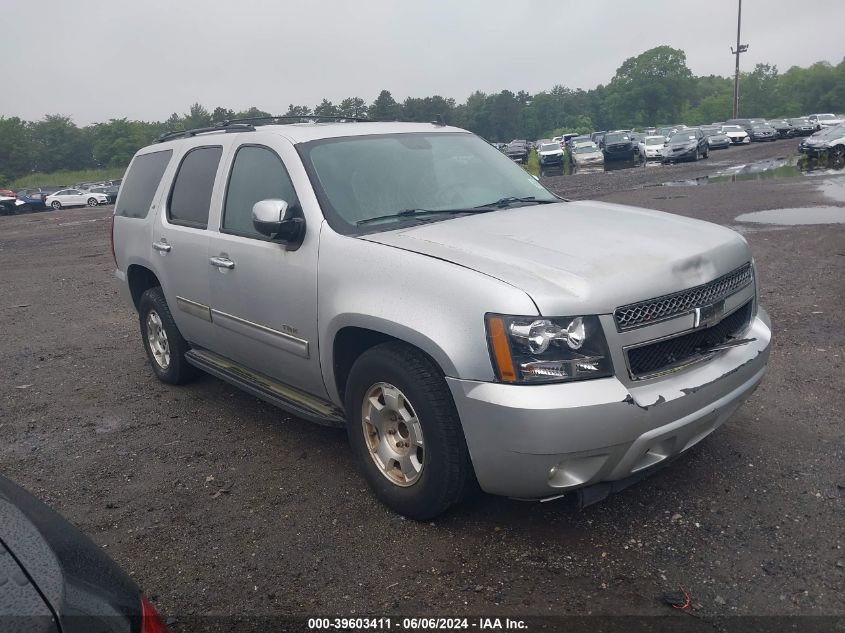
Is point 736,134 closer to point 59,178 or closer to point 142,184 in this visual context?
point 142,184

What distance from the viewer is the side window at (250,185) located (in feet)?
13.8

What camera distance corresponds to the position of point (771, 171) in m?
22.8

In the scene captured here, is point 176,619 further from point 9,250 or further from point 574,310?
point 9,250

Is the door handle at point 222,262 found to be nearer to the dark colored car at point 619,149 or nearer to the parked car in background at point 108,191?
the dark colored car at point 619,149

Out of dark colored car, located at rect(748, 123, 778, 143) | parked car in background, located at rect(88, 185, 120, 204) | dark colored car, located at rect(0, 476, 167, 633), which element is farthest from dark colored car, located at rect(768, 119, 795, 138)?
dark colored car, located at rect(0, 476, 167, 633)

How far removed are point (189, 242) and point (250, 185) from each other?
72cm

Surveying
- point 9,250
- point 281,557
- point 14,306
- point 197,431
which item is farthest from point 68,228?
point 281,557

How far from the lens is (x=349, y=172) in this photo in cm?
411

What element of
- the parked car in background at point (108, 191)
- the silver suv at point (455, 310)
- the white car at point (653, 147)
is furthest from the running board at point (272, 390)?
the parked car in background at point (108, 191)

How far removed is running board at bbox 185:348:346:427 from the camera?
3.87m

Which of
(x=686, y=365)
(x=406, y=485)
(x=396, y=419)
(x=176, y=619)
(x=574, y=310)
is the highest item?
(x=574, y=310)

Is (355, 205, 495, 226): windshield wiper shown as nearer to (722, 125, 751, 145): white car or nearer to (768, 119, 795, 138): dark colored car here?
(722, 125, 751, 145): white car

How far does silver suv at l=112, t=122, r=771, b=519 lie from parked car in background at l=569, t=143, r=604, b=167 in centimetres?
3379

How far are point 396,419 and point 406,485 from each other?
0.31m
